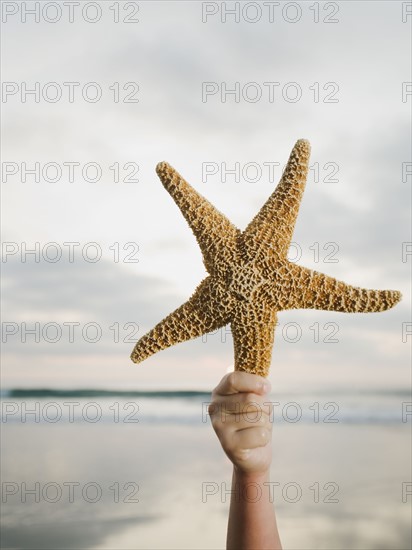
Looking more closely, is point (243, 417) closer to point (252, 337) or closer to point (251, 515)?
point (252, 337)

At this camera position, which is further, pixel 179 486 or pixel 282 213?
pixel 179 486

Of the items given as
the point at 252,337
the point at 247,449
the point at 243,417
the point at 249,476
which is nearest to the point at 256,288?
the point at 252,337

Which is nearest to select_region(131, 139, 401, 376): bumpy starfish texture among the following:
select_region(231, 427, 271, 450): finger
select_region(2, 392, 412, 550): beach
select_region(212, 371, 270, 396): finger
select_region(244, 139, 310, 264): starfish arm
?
select_region(244, 139, 310, 264): starfish arm

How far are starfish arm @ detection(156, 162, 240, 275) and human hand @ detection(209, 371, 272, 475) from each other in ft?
1.85

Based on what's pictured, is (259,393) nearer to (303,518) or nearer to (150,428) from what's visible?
(303,518)

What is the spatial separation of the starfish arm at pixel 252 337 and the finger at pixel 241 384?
0.43ft

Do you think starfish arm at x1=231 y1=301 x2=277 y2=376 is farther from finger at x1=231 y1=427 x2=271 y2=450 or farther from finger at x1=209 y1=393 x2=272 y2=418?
finger at x1=231 y1=427 x2=271 y2=450

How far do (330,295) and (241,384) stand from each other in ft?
2.08

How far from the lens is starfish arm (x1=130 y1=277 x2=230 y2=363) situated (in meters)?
3.13

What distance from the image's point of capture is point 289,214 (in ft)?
10.5

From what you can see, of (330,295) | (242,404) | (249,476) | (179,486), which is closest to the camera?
(242,404)

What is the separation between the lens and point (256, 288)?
123 inches

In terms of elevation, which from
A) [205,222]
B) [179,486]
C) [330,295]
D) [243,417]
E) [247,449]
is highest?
[205,222]

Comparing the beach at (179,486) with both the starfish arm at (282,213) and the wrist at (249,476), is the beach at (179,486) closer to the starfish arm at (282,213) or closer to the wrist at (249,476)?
the wrist at (249,476)
